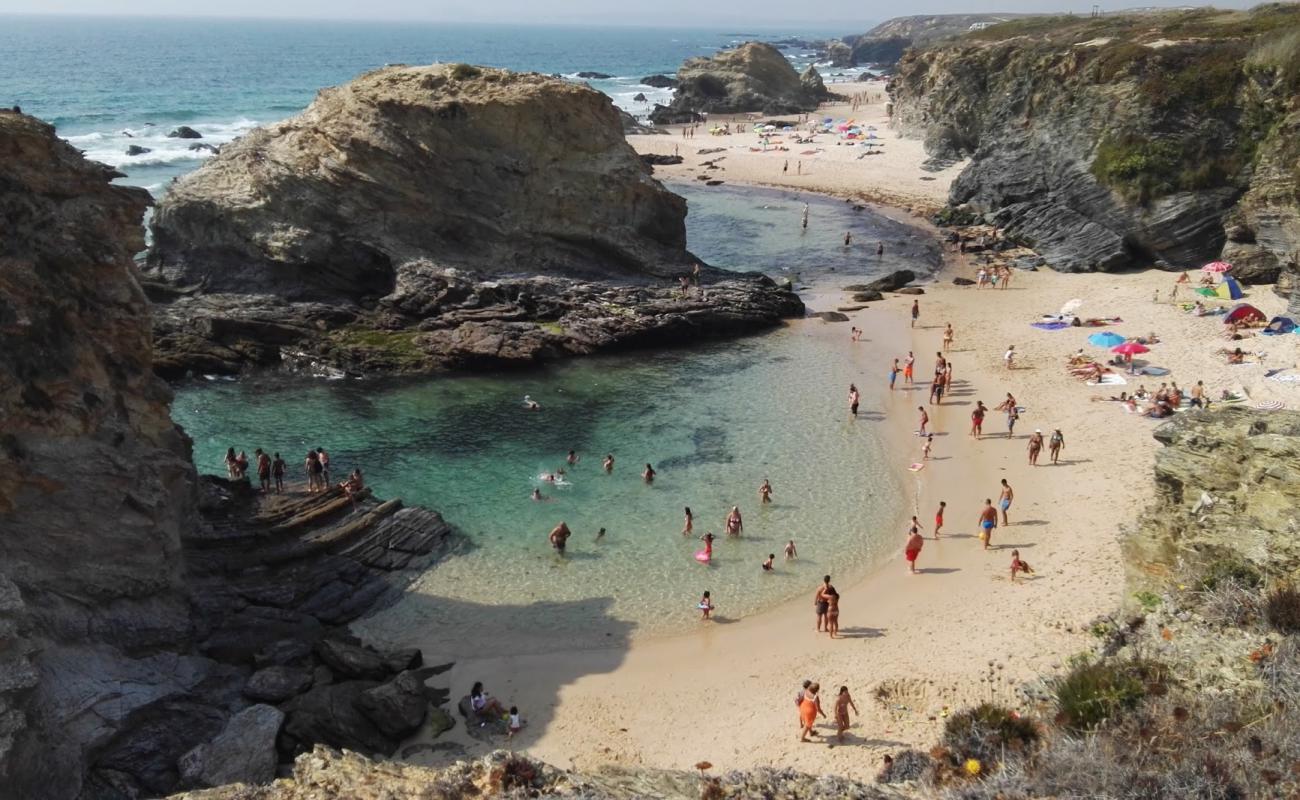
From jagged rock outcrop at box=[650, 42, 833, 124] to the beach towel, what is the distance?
76867mm

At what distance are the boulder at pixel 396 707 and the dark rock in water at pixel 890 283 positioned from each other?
33.6 m

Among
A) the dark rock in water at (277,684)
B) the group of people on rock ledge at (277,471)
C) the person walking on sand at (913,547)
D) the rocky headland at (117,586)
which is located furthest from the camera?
the group of people on rock ledge at (277,471)

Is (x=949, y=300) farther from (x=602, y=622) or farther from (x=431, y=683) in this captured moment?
(x=431, y=683)

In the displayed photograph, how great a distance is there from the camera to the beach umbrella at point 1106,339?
3359 centimetres

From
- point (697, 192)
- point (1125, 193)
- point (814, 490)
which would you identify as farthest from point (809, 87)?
point (814, 490)

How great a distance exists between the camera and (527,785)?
10055 millimetres

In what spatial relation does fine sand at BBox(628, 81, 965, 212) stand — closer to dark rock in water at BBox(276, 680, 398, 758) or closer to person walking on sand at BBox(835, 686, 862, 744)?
person walking on sand at BBox(835, 686, 862, 744)

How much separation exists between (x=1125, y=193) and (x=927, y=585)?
31.3 metres

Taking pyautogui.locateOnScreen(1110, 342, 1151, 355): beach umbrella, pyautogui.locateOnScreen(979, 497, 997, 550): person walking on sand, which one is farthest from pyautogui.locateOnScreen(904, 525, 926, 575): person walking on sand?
pyautogui.locateOnScreen(1110, 342, 1151, 355): beach umbrella

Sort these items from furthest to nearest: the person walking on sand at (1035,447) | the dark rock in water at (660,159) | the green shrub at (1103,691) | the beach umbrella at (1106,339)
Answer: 1. the dark rock in water at (660,159)
2. the beach umbrella at (1106,339)
3. the person walking on sand at (1035,447)
4. the green shrub at (1103,691)

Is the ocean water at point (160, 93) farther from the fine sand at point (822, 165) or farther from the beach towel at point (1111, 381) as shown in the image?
the beach towel at point (1111, 381)

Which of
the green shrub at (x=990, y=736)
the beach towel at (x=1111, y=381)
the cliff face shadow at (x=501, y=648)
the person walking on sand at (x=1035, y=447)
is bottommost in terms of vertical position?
the cliff face shadow at (x=501, y=648)

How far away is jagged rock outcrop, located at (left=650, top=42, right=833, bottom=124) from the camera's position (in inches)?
4247

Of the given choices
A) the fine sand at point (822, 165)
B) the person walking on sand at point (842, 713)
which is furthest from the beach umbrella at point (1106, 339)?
the fine sand at point (822, 165)
